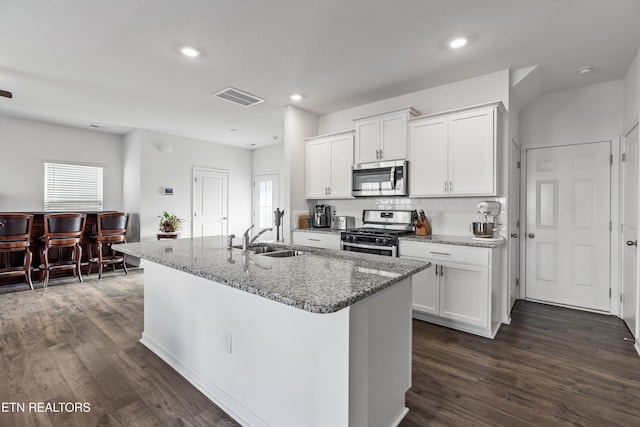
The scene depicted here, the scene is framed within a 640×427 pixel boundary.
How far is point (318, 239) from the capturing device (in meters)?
3.99

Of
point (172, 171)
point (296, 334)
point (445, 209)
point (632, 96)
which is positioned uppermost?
point (632, 96)

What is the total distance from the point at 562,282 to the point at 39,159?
797 cm

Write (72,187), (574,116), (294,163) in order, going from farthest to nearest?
(72,187)
(294,163)
(574,116)

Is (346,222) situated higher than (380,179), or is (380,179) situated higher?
(380,179)

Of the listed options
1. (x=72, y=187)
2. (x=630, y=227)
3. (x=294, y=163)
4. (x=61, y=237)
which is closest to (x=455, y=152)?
(x=630, y=227)

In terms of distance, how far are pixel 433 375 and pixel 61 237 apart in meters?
5.27

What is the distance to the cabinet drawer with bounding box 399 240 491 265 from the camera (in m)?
2.79

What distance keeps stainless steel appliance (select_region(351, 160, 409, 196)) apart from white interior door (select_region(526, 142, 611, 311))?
1705mm

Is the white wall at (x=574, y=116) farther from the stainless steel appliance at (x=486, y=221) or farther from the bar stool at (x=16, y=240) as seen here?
the bar stool at (x=16, y=240)

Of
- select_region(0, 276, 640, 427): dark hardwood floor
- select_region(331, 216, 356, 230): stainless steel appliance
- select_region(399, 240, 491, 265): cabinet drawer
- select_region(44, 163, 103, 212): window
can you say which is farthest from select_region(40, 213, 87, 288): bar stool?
select_region(399, 240, 491, 265): cabinet drawer

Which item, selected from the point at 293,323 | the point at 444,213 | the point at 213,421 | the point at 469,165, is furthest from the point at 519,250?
the point at 213,421

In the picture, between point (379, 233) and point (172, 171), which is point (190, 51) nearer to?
point (379, 233)

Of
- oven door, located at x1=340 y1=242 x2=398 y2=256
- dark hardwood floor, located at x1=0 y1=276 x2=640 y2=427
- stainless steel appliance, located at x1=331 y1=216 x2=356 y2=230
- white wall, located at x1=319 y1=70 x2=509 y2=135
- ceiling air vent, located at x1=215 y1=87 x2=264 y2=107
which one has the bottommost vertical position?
dark hardwood floor, located at x1=0 y1=276 x2=640 y2=427

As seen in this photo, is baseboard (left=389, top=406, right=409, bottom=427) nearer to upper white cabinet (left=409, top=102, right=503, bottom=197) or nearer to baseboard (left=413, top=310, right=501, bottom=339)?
baseboard (left=413, top=310, right=501, bottom=339)
